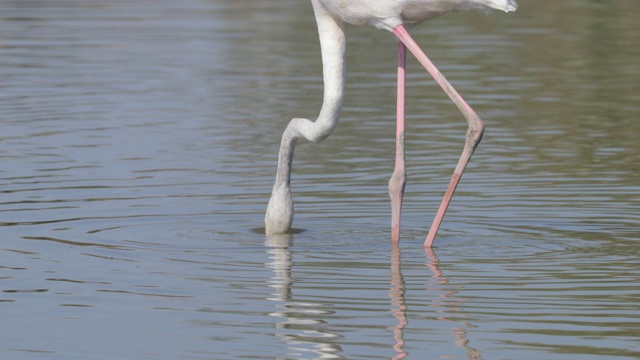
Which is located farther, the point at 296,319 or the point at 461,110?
the point at 461,110

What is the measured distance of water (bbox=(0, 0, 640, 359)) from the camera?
7543mm

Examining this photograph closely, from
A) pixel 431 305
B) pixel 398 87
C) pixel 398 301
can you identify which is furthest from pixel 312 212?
pixel 431 305

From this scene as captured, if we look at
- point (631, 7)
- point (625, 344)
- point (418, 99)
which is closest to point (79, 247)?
point (625, 344)

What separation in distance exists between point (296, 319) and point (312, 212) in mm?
3243

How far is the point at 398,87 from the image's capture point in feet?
32.6

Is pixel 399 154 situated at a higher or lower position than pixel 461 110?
lower

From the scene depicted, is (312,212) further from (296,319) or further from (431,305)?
(296,319)

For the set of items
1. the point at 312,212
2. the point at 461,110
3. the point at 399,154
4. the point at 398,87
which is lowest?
the point at 312,212

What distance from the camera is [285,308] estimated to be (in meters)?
8.05

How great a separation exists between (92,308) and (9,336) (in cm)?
65

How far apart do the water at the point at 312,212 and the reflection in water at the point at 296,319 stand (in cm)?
2

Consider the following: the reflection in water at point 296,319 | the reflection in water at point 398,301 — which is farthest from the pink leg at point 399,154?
the reflection in water at point 296,319

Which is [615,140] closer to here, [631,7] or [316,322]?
[316,322]

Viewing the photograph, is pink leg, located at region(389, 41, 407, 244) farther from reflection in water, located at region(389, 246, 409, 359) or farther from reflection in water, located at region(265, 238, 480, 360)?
reflection in water, located at region(265, 238, 480, 360)
